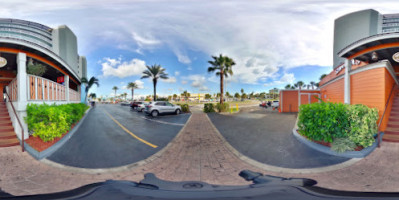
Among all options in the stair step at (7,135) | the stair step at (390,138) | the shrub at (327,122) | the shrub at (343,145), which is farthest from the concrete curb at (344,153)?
the stair step at (7,135)

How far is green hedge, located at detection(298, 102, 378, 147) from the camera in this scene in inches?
195

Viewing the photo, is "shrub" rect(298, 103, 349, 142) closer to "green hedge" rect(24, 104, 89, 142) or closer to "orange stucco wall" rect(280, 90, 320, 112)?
"green hedge" rect(24, 104, 89, 142)

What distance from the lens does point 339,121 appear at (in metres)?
5.12

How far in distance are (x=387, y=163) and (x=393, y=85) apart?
17.4ft

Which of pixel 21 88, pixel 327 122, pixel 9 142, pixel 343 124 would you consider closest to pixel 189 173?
pixel 327 122

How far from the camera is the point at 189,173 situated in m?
3.83

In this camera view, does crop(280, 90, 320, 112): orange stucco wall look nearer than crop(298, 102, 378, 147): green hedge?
No

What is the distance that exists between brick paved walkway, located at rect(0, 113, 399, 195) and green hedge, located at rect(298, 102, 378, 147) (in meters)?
0.62

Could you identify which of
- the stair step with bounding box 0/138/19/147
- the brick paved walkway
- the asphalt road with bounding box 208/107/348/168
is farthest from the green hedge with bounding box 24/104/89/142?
the asphalt road with bounding box 208/107/348/168

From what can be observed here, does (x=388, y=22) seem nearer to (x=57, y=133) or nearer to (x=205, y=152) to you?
(x=205, y=152)

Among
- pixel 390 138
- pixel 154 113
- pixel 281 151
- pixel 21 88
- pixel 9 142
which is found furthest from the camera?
pixel 154 113

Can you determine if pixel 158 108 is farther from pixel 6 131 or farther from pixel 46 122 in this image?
pixel 6 131

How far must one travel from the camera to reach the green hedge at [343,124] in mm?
4945

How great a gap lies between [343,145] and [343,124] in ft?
2.11
